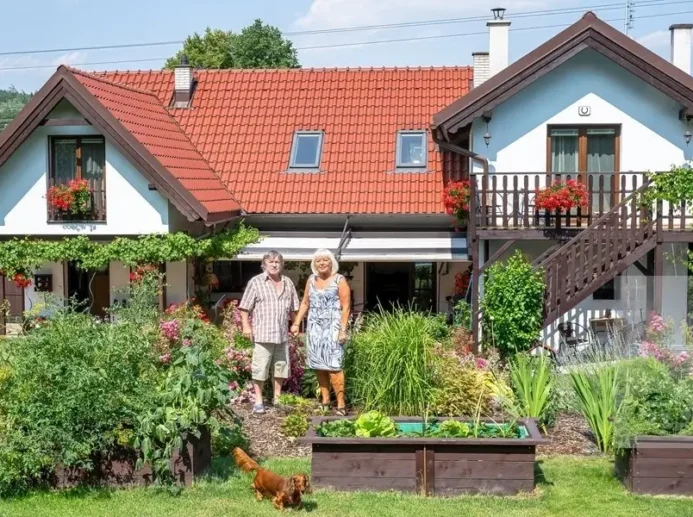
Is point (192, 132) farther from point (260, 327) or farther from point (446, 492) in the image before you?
point (446, 492)

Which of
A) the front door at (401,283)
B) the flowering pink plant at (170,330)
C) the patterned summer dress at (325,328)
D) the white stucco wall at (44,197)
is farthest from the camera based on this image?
the front door at (401,283)

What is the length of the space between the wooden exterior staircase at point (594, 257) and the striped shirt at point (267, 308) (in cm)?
534

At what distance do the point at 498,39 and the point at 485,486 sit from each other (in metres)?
12.4

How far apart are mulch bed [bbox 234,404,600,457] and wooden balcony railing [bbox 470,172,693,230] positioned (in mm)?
5716

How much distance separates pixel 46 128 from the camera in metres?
18.8

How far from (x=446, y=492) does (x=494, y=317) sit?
6.46 metres

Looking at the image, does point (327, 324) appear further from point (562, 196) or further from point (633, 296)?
point (633, 296)

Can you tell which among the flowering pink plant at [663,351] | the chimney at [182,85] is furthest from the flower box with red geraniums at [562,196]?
the chimney at [182,85]

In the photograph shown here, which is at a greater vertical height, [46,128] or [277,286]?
[46,128]

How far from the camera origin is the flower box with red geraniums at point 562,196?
15938 millimetres

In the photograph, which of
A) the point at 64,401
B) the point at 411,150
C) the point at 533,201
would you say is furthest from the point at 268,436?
the point at 411,150

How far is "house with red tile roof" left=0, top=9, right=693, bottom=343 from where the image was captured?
16703 millimetres

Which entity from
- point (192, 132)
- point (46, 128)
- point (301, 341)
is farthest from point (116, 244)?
point (301, 341)

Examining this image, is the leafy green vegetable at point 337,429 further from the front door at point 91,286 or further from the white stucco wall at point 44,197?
the front door at point 91,286
